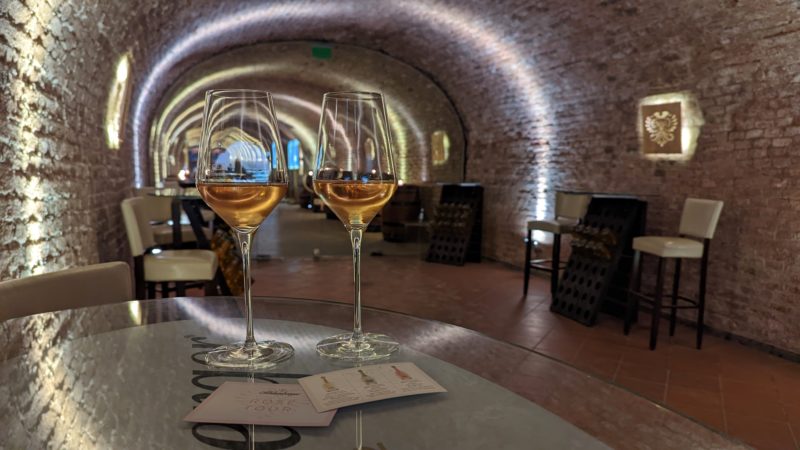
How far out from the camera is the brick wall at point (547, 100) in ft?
9.76

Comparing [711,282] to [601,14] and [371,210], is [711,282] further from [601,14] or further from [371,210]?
[371,210]

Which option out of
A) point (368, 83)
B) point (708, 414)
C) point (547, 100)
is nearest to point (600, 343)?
point (708, 414)

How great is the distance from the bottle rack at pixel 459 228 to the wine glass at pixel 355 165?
22.5 feet

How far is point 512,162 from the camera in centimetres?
743

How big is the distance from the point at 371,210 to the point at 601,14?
484cm

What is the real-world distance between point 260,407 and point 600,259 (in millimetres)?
4633

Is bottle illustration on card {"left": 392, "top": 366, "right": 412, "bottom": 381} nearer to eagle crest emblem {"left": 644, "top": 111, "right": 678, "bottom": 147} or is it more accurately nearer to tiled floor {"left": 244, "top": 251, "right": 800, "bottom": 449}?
tiled floor {"left": 244, "top": 251, "right": 800, "bottom": 449}

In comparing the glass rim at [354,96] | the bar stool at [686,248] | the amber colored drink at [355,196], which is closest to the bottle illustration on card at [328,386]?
the amber colored drink at [355,196]

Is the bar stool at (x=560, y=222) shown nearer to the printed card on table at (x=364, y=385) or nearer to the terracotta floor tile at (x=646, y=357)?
the terracotta floor tile at (x=646, y=357)

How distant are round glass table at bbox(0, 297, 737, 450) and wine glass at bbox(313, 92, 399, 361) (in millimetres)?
64

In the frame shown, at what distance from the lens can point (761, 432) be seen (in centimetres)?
268

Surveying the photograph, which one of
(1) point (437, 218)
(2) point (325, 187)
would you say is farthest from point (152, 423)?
(1) point (437, 218)

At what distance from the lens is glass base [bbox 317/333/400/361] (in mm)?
773

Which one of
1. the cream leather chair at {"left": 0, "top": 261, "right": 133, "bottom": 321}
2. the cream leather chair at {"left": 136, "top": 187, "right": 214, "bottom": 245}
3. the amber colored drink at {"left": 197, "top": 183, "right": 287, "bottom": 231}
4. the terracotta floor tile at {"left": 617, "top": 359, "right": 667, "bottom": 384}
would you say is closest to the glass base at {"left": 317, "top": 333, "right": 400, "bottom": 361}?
the amber colored drink at {"left": 197, "top": 183, "right": 287, "bottom": 231}
